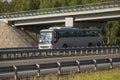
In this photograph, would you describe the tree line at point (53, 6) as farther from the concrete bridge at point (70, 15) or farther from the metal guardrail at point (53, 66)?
the metal guardrail at point (53, 66)

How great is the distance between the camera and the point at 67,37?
54531mm

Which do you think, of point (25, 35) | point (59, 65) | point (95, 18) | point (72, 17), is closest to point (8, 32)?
point (25, 35)

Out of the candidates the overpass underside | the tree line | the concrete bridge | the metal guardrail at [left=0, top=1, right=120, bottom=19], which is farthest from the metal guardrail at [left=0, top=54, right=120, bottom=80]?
the tree line

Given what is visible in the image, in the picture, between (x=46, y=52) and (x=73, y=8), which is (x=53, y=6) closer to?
(x=73, y=8)

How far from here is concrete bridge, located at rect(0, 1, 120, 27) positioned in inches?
2712

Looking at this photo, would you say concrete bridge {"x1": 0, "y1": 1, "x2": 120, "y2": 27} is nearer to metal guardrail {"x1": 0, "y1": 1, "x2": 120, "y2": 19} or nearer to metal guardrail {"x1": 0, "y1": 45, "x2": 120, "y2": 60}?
metal guardrail {"x1": 0, "y1": 1, "x2": 120, "y2": 19}

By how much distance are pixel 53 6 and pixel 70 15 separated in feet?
111

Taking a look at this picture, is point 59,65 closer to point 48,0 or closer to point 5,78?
point 5,78

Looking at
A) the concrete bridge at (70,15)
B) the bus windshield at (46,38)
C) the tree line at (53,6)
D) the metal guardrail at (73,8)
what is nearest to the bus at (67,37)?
the bus windshield at (46,38)

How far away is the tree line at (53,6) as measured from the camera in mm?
101000

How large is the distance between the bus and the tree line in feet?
128

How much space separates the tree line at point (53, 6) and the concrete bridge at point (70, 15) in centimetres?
2259

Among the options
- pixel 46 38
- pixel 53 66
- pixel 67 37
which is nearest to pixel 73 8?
pixel 67 37

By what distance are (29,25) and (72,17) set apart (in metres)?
15.2
